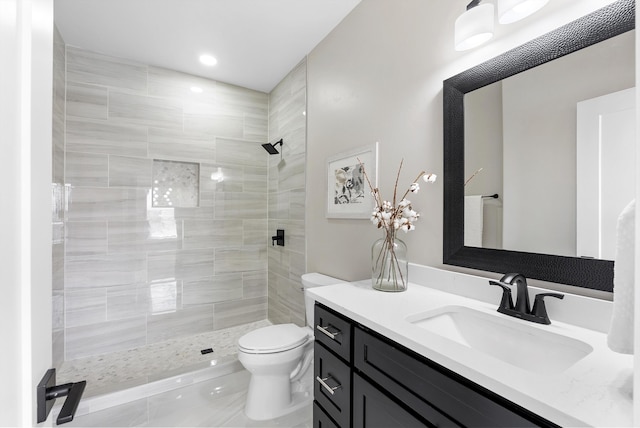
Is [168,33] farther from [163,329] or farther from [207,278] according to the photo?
[163,329]

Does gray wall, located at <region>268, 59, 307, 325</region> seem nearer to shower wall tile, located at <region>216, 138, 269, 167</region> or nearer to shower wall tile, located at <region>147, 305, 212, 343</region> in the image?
shower wall tile, located at <region>216, 138, 269, 167</region>

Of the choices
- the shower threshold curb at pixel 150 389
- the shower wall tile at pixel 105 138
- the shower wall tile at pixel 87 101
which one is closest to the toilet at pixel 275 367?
the shower threshold curb at pixel 150 389

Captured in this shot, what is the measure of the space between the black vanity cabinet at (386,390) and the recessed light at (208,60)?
2328 millimetres

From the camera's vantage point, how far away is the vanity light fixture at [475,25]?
1.08 meters

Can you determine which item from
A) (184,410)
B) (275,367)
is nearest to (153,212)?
(184,410)

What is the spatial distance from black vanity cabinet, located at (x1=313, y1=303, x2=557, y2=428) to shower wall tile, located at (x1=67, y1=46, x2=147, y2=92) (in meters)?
2.58

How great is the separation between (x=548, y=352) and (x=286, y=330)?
57.4 inches

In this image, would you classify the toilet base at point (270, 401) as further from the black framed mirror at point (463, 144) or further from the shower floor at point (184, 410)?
the black framed mirror at point (463, 144)

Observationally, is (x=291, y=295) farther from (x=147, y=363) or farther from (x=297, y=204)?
(x=147, y=363)

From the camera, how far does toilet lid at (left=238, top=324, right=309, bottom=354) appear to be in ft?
5.63

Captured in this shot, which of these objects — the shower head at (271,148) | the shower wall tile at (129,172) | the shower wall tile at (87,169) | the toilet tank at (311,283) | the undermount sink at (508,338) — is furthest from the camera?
the shower head at (271,148)

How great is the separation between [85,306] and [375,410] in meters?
2.56

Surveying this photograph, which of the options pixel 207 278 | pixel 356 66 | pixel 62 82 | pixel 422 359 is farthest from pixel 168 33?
pixel 422 359

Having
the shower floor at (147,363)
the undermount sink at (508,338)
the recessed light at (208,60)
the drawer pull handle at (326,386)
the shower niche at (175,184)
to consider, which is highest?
the recessed light at (208,60)
